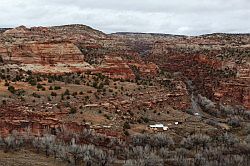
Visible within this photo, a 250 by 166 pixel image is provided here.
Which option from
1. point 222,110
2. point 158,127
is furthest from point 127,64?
point 158,127

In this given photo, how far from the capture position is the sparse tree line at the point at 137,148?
60.8ft

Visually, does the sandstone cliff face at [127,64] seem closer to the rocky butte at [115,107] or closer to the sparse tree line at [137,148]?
the rocky butte at [115,107]

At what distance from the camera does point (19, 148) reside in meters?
19.2

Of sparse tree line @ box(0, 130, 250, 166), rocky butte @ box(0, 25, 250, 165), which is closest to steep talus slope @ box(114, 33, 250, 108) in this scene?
rocky butte @ box(0, 25, 250, 165)

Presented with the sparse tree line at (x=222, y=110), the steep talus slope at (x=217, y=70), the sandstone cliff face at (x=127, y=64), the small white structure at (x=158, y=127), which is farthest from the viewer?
the steep talus slope at (x=217, y=70)

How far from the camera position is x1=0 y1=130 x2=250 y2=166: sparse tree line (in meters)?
18.5

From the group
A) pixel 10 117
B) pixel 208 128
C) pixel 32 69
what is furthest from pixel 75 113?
Answer: pixel 32 69

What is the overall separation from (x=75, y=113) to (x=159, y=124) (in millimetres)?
5729

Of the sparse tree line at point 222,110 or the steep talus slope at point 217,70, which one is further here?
the steep talus slope at point 217,70

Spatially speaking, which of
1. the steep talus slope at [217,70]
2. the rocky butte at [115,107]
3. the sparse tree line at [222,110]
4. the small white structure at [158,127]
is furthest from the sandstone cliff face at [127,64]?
the small white structure at [158,127]

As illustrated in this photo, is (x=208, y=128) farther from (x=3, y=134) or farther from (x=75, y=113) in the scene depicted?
(x=3, y=134)

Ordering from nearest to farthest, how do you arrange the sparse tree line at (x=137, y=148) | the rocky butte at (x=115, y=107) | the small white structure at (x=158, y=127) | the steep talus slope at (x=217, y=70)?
1. the sparse tree line at (x=137, y=148)
2. the rocky butte at (x=115, y=107)
3. the small white structure at (x=158, y=127)
4. the steep talus slope at (x=217, y=70)

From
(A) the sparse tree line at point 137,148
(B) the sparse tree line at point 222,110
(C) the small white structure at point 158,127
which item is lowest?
(B) the sparse tree line at point 222,110

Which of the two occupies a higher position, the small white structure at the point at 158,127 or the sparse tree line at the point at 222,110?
the small white structure at the point at 158,127
